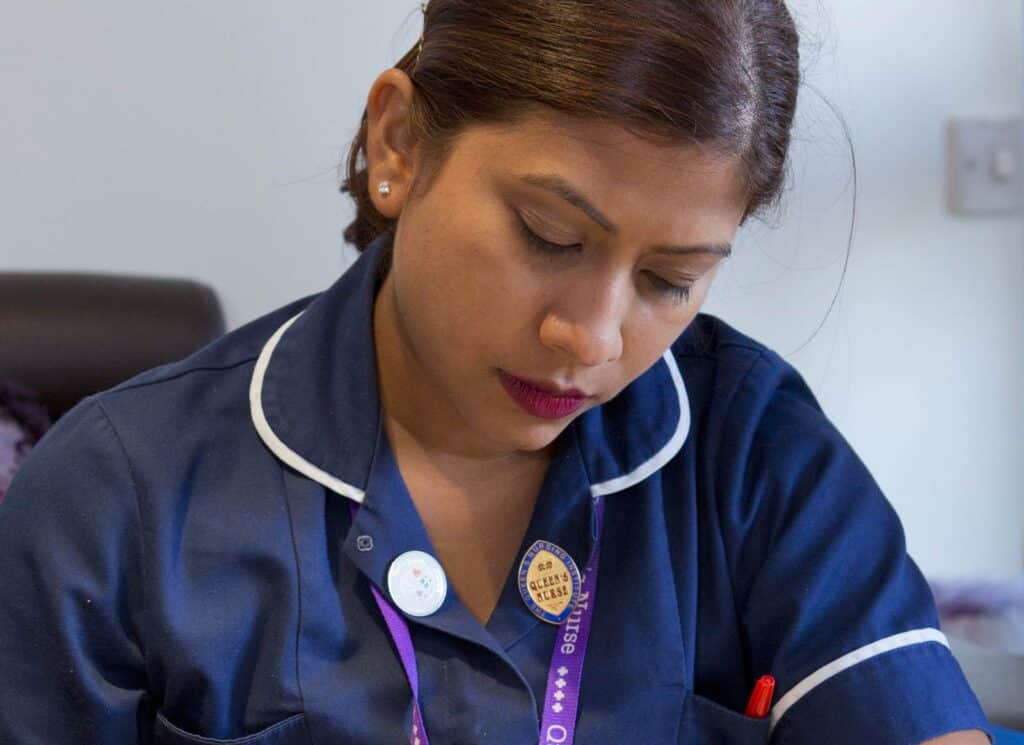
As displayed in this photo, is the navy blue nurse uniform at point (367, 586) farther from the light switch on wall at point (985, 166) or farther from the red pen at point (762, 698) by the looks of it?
the light switch on wall at point (985, 166)

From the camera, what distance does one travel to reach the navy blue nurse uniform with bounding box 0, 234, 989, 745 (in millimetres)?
976

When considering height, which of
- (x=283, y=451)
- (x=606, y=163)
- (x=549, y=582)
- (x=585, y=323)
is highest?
(x=606, y=163)

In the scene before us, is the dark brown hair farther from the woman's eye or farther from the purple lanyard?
the purple lanyard

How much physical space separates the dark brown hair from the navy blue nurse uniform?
0.74ft

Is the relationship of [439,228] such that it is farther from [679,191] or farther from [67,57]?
[67,57]

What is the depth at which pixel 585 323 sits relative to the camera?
888 millimetres

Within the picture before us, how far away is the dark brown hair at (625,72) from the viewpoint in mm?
855

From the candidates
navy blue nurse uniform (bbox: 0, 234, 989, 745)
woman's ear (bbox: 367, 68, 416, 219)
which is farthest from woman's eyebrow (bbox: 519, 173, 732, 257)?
navy blue nurse uniform (bbox: 0, 234, 989, 745)

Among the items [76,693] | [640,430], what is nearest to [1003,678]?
[640,430]

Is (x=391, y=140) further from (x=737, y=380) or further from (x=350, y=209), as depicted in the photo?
(x=350, y=209)

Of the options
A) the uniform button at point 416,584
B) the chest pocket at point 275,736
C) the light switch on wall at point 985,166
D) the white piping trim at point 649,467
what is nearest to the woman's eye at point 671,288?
the white piping trim at point 649,467

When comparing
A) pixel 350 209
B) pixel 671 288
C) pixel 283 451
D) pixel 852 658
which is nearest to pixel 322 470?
pixel 283 451

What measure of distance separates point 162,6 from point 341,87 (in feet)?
0.77

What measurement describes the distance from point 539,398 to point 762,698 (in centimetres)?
29
